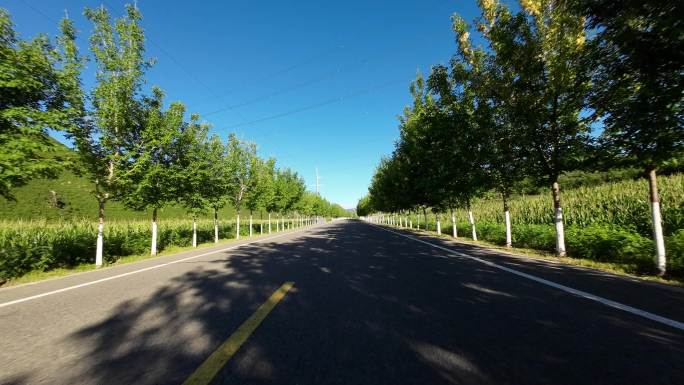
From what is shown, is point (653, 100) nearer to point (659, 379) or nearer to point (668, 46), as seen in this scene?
point (668, 46)

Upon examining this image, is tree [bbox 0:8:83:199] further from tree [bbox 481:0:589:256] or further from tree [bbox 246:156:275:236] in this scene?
tree [bbox 246:156:275:236]

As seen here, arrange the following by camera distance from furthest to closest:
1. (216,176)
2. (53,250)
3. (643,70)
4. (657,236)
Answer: (216,176)
(53,250)
(657,236)
(643,70)

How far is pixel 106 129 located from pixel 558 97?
18.4 meters

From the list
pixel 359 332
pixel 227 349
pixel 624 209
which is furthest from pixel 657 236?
pixel 624 209

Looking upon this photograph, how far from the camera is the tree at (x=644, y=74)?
212 inches

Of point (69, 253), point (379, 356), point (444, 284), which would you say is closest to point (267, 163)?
point (69, 253)

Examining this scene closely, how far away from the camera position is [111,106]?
13930 mm

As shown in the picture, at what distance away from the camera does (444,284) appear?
6.11 m

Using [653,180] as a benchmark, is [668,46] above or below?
above

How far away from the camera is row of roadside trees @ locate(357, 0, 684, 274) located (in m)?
5.76

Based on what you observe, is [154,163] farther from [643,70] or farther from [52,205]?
[52,205]

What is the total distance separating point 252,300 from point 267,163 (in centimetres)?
3524

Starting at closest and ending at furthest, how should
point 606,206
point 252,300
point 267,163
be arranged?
point 252,300 < point 606,206 < point 267,163

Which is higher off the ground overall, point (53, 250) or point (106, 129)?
point (106, 129)
